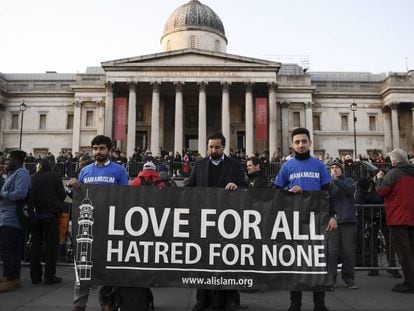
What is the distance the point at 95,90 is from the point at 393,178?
37.9 metres

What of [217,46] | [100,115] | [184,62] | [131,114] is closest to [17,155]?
[131,114]

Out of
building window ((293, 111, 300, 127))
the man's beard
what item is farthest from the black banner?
building window ((293, 111, 300, 127))

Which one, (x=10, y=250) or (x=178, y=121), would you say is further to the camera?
(x=178, y=121)

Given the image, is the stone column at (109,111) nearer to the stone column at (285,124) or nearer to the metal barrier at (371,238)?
the stone column at (285,124)

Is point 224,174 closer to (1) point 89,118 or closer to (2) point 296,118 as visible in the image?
(2) point 296,118

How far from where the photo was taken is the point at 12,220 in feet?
→ 23.1

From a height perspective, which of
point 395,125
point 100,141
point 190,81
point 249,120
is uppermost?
point 190,81

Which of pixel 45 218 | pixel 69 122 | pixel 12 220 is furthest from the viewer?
pixel 69 122

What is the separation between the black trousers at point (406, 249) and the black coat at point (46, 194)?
19.5ft

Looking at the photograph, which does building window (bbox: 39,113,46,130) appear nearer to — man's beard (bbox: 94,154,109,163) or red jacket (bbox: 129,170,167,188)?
red jacket (bbox: 129,170,167,188)

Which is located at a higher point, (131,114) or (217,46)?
(217,46)

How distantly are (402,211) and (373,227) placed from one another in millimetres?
2058

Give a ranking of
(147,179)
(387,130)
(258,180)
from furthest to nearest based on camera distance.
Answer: (387,130) < (258,180) < (147,179)

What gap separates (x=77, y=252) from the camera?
4.77 metres
